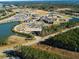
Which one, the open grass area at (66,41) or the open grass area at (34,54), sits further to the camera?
the open grass area at (66,41)

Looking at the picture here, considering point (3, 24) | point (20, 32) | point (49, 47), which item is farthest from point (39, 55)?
point (3, 24)

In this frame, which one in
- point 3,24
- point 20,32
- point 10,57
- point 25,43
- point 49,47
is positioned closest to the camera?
point 10,57

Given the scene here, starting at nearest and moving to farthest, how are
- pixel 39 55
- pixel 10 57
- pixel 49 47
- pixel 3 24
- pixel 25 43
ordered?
pixel 39 55 < pixel 10 57 < pixel 49 47 < pixel 25 43 < pixel 3 24

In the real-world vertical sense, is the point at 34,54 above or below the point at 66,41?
above

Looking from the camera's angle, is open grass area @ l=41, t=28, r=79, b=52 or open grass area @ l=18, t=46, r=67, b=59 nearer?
open grass area @ l=18, t=46, r=67, b=59

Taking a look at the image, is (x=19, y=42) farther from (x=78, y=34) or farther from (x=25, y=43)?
(x=78, y=34)

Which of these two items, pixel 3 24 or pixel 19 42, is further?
pixel 3 24

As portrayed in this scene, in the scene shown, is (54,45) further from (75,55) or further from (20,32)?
(20,32)

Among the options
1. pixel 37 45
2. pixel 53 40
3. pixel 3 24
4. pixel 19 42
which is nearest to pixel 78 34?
pixel 53 40

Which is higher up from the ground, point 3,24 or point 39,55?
point 39,55

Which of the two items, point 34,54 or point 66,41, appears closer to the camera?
point 34,54
